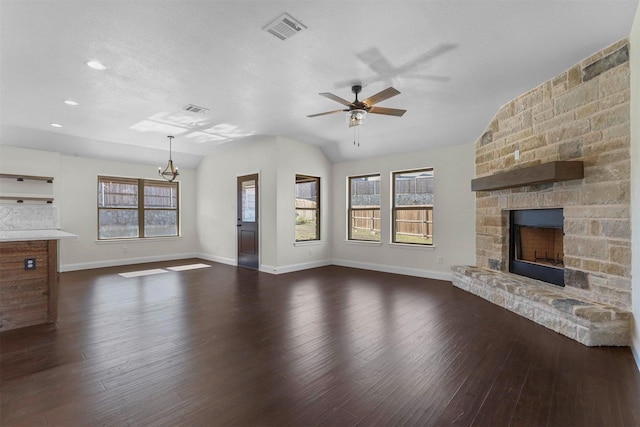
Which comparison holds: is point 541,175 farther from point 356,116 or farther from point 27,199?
point 27,199

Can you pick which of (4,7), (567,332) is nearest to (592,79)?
(567,332)

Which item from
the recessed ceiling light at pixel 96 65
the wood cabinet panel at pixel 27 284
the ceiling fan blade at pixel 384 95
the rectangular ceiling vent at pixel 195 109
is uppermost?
the rectangular ceiling vent at pixel 195 109

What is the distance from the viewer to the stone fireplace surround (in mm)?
2902

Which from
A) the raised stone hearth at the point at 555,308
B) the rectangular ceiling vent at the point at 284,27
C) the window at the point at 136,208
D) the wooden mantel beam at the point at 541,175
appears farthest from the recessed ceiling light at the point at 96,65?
the raised stone hearth at the point at 555,308

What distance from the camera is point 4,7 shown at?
238cm

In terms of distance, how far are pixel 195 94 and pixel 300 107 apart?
1.46m

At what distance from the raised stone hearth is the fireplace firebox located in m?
0.14

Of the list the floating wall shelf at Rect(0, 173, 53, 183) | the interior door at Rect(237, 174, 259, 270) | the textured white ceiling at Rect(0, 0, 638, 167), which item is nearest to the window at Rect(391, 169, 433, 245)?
the textured white ceiling at Rect(0, 0, 638, 167)

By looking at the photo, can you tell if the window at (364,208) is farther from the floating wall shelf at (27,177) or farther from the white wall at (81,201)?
the floating wall shelf at (27,177)

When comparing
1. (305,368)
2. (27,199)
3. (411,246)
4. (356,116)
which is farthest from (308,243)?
(27,199)

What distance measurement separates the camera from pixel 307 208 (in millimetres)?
7141

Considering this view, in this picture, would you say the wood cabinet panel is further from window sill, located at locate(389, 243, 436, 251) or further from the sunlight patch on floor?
window sill, located at locate(389, 243, 436, 251)

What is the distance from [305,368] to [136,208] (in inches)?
276

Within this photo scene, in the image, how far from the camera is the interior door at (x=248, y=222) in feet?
22.2
